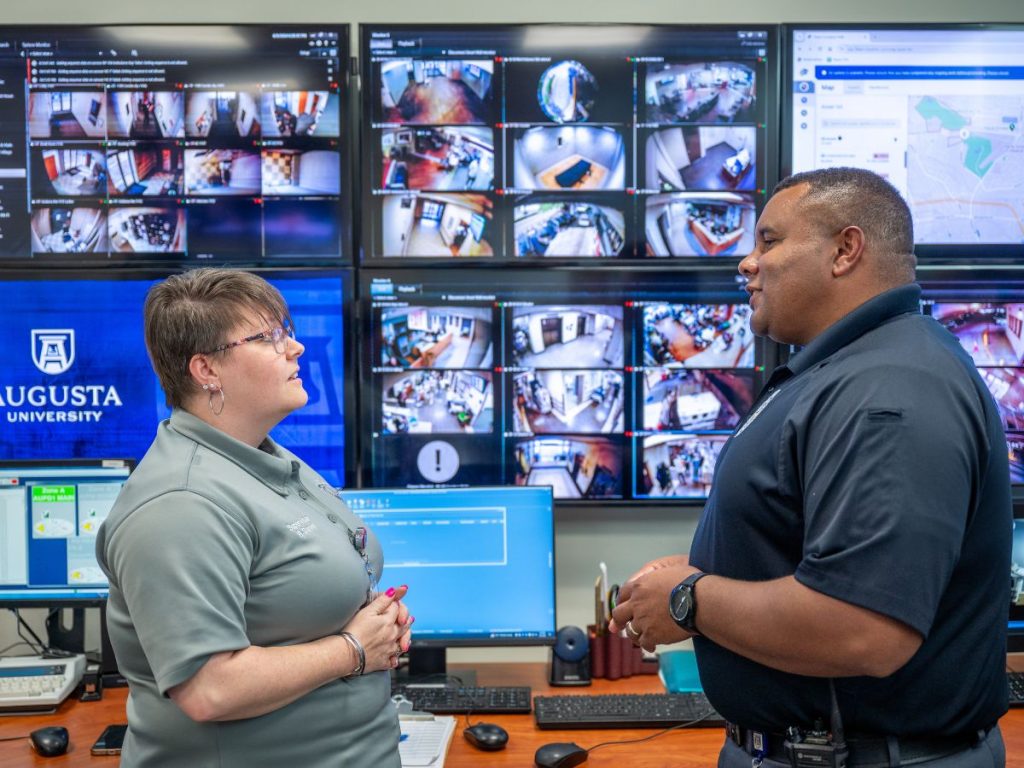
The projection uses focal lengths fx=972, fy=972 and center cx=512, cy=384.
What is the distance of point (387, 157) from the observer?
101 inches

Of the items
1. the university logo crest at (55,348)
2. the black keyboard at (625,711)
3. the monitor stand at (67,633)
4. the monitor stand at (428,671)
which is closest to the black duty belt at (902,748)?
the black keyboard at (625,711)

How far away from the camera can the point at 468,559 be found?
2340 mm

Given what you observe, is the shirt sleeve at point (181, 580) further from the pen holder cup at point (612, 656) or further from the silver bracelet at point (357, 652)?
the pen holder cup at point (612, 656)

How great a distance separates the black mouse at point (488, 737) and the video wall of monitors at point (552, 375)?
727mm

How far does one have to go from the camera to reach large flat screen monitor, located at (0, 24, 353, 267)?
2.55 meters

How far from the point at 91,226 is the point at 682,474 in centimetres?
170

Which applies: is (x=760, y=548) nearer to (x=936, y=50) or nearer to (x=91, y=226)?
(x=936, y=50)

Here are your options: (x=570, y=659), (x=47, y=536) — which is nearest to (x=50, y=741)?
(x=47, y=536)

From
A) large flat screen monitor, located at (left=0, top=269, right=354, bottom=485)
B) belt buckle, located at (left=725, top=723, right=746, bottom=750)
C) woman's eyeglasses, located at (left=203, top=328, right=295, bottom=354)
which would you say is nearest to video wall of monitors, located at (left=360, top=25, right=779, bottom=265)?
large flat screen monitor, located at (left=0, top=269, right=354, bottom=485)

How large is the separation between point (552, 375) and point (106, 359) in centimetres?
119

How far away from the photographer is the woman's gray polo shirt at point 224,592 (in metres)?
1.25

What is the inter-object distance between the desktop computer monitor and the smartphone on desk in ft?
2.11

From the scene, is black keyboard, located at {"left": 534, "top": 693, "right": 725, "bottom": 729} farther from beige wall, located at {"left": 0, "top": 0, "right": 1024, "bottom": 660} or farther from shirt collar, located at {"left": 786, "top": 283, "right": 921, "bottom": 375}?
shirt collar, located at {"left": 786, "top": 283, "right": 921, "bottom": 375}

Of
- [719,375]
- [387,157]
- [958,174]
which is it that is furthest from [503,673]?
[958,174]
